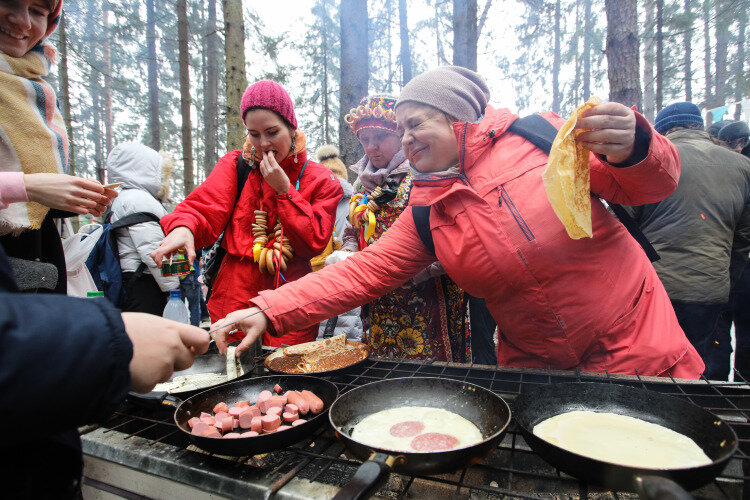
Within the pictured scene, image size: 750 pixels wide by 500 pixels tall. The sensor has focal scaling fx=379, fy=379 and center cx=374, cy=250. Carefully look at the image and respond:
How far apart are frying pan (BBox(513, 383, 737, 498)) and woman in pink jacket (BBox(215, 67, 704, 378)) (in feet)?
0.97

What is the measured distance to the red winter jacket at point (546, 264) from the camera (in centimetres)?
160

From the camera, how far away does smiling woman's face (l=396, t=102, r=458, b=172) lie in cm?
189

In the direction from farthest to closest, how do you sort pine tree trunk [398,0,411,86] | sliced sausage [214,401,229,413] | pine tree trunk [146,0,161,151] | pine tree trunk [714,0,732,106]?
1. pine tree trunk [714,0,732,106]
2. pine tree trunk [398,0,411,86]
3. pine tree trunk [146,0,161,151]
4. sliced sausage [214,401,229,413]

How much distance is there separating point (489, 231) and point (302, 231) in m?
1.34

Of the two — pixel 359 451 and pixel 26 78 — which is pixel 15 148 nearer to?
pixel 26 78

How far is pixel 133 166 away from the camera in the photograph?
3.79m

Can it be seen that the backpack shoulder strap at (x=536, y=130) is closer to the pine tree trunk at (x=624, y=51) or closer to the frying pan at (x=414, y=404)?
the frying pan at (x=414, y=404)

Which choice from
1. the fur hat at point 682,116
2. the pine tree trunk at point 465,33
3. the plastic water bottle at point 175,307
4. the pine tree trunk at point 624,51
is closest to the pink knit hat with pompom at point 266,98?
the plastic water bottle at point 175,307

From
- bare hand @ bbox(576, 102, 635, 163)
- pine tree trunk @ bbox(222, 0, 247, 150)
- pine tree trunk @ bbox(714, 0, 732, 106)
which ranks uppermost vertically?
pine tree trunk @ bbox(714, 0, 732, 106)

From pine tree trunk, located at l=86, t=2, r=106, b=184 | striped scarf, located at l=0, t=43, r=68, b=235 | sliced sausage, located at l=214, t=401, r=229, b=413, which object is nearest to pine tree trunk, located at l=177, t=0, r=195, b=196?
striped scarf, located at l=0, t=43, r=68, b=235

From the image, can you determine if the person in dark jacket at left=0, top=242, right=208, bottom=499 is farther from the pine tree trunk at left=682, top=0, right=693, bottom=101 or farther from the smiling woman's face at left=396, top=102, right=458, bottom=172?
the pine tree trunk at left=682, top=0, right=693, bottom=101

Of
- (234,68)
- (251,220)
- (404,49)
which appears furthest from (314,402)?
(404,49)

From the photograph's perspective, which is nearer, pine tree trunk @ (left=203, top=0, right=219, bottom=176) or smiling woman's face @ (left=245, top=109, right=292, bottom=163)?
smiling woman's face @ (left=245, top=109, right=292, bottom=163)

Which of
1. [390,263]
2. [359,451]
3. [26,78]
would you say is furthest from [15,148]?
[359,451]
